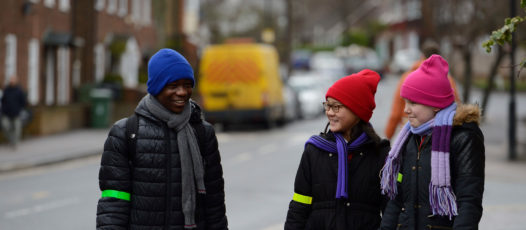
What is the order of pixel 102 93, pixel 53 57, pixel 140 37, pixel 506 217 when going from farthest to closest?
pixel 140 37 → pixel 53 57 → pixel 102 93 → pixel 506 217

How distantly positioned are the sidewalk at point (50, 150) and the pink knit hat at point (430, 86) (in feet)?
43.4

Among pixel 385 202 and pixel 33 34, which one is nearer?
pixel 385 202

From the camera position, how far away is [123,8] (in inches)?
1551

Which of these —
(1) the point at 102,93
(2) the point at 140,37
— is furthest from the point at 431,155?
(2) the point at 140,37

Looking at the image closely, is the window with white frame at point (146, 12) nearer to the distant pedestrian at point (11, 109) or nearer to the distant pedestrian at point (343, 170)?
the distant pedestrian at point (11, 109)

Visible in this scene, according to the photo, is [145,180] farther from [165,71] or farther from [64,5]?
[64,5]

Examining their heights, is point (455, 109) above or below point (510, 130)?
above

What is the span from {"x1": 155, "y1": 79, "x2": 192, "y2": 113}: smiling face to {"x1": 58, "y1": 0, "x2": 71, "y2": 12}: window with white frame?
2703 centimetres

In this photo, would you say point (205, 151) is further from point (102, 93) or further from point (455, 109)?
point (102, 93)

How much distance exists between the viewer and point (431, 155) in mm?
4441

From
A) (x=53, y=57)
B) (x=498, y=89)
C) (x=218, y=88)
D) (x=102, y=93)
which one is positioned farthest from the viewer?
(x=498, y=89)

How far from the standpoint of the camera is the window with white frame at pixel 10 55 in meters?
25.6

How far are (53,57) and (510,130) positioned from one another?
1768 cm

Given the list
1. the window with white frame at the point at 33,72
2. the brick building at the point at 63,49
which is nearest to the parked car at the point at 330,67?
the brick building at the point at 63,49
